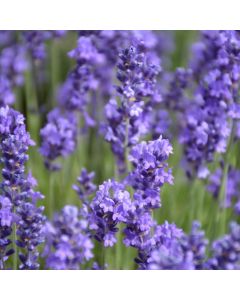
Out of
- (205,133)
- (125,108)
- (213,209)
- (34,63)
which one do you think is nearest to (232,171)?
(213,209)

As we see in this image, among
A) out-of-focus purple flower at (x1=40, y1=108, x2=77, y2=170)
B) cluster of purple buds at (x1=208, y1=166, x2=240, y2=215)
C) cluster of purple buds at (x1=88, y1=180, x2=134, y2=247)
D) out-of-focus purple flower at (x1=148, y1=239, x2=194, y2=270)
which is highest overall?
out-of-focus purple flower at (x1=40, y1=108, x2=77, y2=170)

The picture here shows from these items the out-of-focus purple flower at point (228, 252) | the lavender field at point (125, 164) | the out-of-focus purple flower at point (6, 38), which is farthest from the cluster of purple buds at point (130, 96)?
the out-of-focus purple flower at point (6, 38)

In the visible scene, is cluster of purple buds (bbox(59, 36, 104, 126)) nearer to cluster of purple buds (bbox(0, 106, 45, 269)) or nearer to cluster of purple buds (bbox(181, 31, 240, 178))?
cluster of purple buds (bbox(181, 31, 240, 178))

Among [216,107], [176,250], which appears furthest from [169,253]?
[216,107]

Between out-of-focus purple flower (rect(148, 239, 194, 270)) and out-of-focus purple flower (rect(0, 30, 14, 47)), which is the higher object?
out-of-focus purple flower (rect(0, 30, 14, 47))

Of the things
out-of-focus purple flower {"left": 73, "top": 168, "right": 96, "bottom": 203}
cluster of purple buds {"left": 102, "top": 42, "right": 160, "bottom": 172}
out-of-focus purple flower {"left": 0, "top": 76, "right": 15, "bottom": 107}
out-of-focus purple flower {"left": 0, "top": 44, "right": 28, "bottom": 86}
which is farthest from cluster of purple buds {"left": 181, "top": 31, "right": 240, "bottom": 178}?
out-of-focus purple flower {"left": 0, "top": 44, "right": 28, "bottom": 86}

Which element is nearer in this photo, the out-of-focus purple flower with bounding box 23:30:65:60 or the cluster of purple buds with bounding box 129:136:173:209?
the cluster of purple buds with bounding box 129:136:173:209

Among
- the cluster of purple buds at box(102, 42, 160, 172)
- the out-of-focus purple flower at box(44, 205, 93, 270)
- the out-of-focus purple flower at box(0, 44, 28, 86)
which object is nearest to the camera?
the out-of-focus purple flower at box(44, 205, 93, 270)
